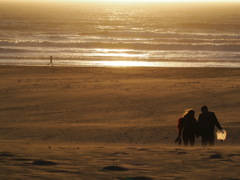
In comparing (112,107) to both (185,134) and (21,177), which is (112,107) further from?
(21,177)

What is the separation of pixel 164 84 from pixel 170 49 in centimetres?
2034

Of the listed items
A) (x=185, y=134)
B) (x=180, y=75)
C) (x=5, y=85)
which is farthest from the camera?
(x=180, y=75)

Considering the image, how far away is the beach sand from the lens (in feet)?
23.1

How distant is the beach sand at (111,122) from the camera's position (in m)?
7.05

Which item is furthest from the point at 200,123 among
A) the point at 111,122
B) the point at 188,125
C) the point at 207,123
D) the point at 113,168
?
the point at 111,122

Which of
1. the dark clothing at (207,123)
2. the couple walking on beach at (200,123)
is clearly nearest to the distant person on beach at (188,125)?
the couple walking on beach at (200,123)

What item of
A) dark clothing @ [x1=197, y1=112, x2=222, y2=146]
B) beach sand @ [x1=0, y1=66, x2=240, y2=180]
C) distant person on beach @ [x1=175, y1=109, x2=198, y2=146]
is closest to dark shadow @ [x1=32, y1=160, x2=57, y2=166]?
beach sand @ [x1=0, y1=66, x2=240, y2=180]

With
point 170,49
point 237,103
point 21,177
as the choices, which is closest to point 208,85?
point 237,103

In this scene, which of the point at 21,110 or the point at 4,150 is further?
the point at 21,110

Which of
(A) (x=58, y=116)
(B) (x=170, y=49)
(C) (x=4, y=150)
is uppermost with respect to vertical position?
(B) (x=170, y=49)

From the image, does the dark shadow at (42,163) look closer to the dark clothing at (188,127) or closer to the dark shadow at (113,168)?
the dark shadow at (113,168)

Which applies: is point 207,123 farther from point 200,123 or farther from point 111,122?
point 111,122

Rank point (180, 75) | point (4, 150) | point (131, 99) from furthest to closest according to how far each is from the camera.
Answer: point (180, 75) → point (131, 99) → point (4, 150)

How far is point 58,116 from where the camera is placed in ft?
47.6
